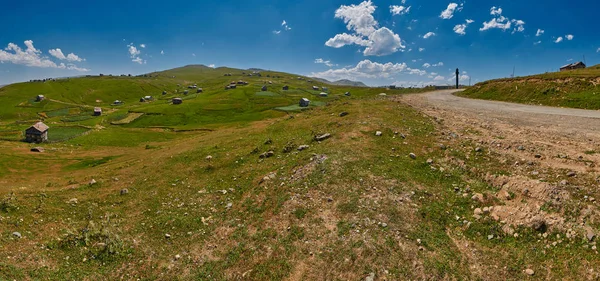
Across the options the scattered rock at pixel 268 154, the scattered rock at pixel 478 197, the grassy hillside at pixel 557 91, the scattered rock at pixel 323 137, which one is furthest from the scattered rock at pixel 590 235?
the grassy hillside at pixel 557 91

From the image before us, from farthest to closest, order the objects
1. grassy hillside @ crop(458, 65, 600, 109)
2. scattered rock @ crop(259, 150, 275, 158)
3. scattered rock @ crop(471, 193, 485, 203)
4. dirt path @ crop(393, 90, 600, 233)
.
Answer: grassy hillside @ crop(458, 65, 600, 109)
scattered rock @ crop(259, 150, 275, 158)
scattered rock @ crop(471, 193, 485, 203)
dirt path @ crop(393, 90, 600, 233)

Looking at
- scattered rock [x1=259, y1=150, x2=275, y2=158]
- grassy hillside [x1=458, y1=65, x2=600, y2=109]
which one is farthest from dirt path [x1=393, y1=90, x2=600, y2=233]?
scattered rock [x1=259, y1=150, x2=275, y2=158]

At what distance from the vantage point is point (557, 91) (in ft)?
141

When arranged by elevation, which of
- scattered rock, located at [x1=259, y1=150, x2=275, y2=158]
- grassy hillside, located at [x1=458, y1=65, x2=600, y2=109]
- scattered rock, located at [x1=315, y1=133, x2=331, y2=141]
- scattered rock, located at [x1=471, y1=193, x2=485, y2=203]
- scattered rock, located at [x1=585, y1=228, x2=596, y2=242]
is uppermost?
grassy hillside, located at [x1=458, y1=65, x2=600, y2=109]

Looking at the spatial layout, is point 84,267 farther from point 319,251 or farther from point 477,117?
point 477,117

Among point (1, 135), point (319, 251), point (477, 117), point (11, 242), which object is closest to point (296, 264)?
point (319, 251)

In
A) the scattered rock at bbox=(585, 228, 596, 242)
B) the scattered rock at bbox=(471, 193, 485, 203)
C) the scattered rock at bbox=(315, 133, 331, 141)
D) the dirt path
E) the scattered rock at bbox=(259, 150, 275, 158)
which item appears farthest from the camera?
the scattered rock at bbox=(315, 133, 331, 141)

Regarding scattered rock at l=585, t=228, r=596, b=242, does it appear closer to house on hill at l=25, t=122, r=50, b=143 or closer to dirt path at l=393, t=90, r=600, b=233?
dirt path at l=393, t=90, r=600, b=233

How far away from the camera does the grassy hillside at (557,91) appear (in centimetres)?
3825

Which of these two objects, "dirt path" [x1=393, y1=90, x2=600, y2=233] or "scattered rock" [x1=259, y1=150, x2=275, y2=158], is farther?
"scattered rock" [x1=259, y1=150, x2=275, y2=158]

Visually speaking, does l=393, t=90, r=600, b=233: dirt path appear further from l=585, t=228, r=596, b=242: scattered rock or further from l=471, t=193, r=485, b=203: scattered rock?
l=471, t=193, r=485, b=203: scattered rock

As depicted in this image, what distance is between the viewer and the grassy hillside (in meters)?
38.2

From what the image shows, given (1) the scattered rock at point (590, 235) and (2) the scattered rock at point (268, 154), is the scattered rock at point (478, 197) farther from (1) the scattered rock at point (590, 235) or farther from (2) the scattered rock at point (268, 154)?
(2) the scattered rock at point (268, 154)

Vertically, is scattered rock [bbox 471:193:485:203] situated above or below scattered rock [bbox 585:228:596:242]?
above
